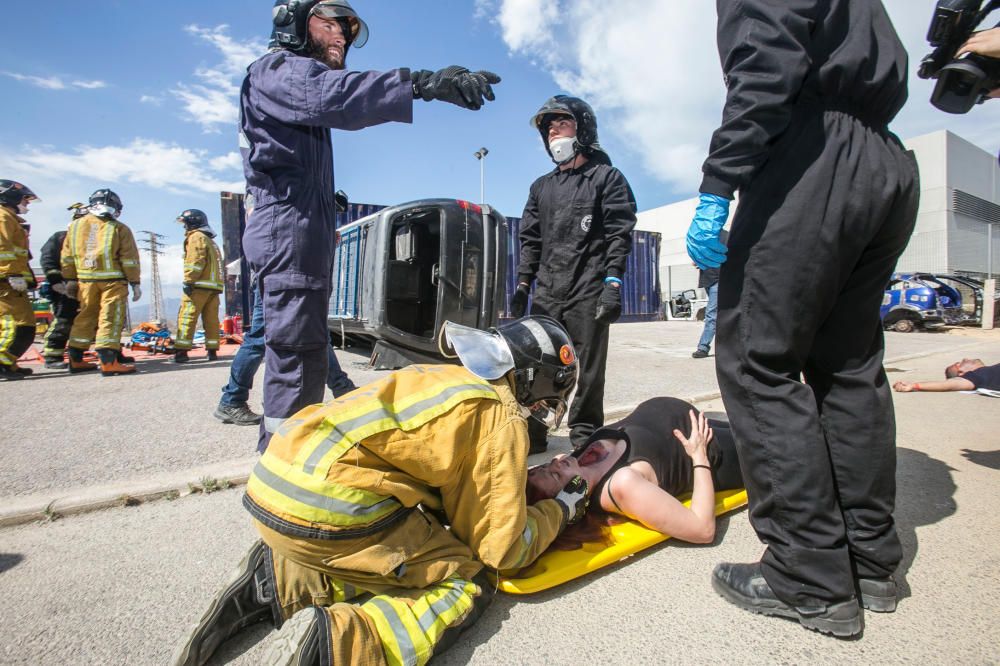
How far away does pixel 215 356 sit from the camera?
672 centimetres

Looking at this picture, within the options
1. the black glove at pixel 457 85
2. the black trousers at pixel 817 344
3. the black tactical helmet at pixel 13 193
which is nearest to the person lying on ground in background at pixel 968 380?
the black trousers at pixel 817 344

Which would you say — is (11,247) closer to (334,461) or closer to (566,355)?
(334,461)

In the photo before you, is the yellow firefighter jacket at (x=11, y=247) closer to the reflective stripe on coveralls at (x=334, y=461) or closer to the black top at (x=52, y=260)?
the black top at (x=52, y=260)

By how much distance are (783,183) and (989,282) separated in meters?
16.2

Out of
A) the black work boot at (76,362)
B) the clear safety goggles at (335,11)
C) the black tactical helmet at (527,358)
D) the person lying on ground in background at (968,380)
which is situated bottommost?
the black work boot at (76,362)

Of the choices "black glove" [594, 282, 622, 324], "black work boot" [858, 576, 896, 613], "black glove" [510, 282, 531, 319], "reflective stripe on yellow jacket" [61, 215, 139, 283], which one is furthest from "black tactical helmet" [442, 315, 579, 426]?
"reflective stripe on yellow jacket" [61, 215, 139, 283]

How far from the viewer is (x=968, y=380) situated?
8.92ft

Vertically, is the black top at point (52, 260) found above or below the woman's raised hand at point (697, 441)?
above

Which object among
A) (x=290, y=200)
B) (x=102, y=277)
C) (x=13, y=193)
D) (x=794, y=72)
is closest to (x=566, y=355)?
(x=794, y=72)

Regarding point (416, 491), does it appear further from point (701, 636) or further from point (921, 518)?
point (921, 518)

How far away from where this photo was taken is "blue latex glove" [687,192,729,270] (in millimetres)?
1408

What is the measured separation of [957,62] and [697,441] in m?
1.60

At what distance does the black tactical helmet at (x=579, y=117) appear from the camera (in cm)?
285

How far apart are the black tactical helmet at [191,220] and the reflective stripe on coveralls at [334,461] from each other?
681 cm
